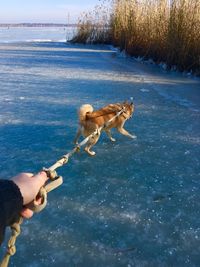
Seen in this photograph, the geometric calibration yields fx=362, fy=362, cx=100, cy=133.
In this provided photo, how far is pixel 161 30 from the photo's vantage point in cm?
1061

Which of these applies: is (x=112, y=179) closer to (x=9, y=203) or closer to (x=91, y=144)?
(x=91, y=144)

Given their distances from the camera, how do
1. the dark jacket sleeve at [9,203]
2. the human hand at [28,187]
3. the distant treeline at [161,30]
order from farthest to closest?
the distant treeline at [161,30]
the human hand at [28,187]
the dark jacket sleeve at [9,203]

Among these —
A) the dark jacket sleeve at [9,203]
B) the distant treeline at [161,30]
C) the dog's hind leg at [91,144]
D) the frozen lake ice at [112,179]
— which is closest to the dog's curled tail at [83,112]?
the dog's hind leg at [91,144]

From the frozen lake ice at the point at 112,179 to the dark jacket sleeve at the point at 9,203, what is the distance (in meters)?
1.17

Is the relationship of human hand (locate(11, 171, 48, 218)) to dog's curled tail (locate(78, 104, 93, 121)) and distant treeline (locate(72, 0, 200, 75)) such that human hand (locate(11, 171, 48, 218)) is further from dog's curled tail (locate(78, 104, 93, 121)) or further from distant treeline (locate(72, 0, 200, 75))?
distant treeline (locate(72, 0, 200, 75))

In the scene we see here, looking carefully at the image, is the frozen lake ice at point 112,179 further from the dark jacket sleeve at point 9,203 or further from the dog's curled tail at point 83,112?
the dark jacket sleeve at point 9,203

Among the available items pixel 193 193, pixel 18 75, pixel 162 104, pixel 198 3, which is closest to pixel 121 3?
pixel 198 3

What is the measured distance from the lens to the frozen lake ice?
93.0 inches

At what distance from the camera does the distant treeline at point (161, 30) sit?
29.8 ft

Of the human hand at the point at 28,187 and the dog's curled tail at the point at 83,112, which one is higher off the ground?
the human hand at the point at 28,187

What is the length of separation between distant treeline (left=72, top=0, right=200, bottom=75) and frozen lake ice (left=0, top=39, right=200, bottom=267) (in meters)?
2.43

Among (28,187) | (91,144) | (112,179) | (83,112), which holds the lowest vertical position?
(112,179)

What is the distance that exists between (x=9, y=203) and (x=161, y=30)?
33.5 feet

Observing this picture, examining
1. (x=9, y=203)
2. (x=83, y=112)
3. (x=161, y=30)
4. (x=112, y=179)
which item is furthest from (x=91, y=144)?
(x=161, y=30)
